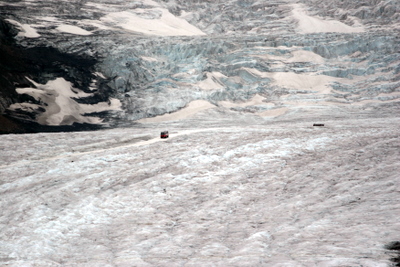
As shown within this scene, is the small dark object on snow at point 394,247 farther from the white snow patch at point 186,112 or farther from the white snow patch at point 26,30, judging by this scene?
the white snow patch at point 26,30

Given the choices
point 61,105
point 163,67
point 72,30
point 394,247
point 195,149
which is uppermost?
point 72,30

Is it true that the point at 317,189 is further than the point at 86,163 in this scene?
No

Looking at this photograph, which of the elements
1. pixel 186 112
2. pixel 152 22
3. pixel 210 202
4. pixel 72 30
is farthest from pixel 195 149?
pixel 152 22

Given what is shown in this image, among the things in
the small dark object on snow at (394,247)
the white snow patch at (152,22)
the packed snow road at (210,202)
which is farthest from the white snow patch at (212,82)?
the small dark object on snow at (394,247)

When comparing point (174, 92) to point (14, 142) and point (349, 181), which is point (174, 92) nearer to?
point (14, 142)

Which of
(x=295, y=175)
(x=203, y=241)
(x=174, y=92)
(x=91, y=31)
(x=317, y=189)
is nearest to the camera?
(x=203, y=241)

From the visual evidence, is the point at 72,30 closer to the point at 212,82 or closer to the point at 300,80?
the point at 212,82

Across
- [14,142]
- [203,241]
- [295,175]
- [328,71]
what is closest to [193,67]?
[328,71]
